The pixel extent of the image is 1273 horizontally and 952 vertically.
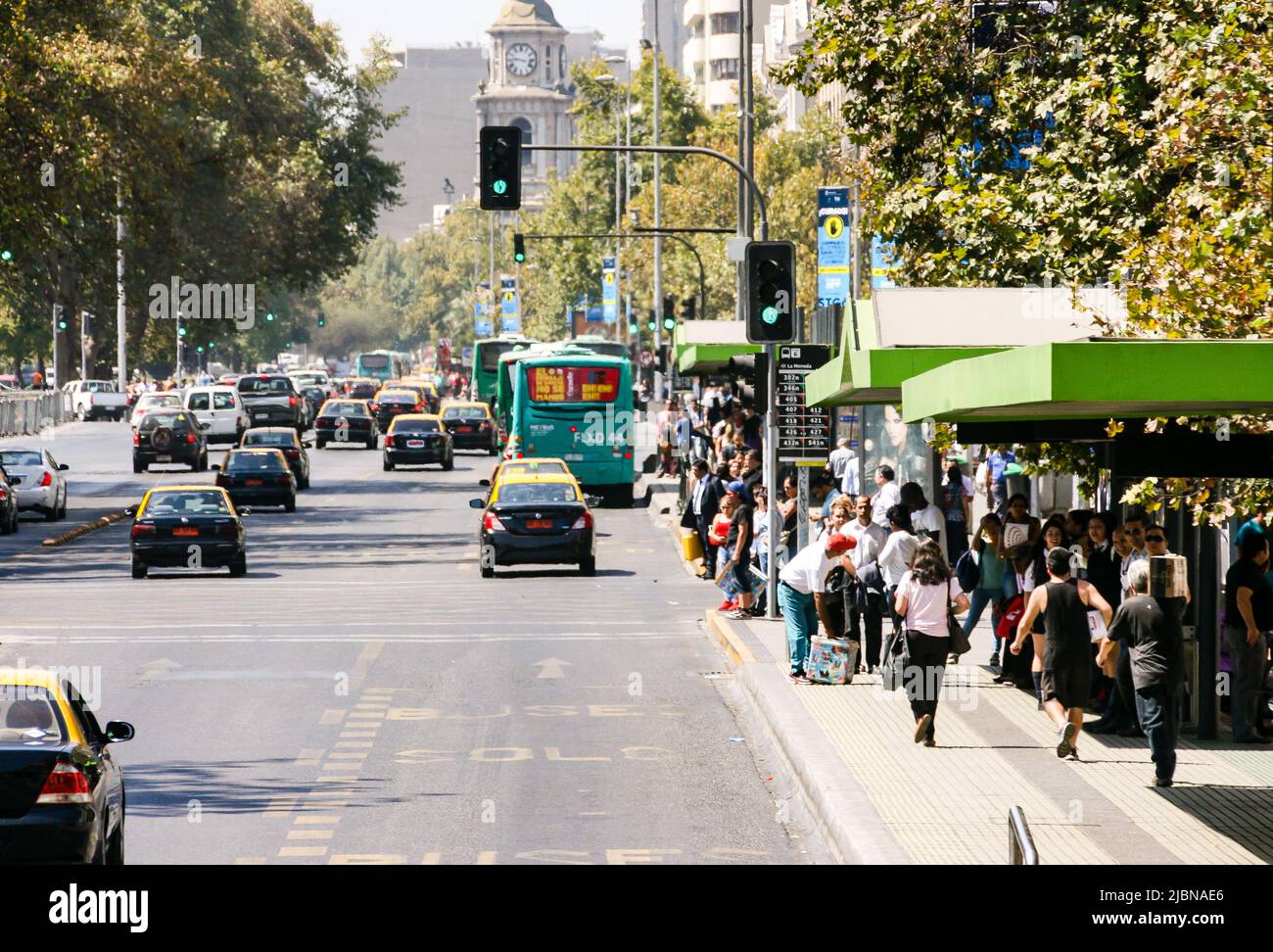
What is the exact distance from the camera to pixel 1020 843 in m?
8.16

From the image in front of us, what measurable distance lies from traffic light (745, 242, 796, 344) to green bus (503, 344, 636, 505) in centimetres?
2710

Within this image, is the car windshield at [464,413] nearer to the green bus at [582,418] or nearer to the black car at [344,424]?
the black car at [344,424]

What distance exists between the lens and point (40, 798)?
36.0ft

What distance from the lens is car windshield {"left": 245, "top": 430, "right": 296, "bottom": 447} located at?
181ft

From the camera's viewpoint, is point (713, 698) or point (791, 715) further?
point (713, 698)

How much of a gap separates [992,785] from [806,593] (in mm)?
5785

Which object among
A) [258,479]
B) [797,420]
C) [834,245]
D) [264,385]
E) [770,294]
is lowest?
[258,479]

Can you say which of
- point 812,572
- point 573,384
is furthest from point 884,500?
point 573,384

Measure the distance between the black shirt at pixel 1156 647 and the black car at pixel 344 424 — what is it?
61.1 metres

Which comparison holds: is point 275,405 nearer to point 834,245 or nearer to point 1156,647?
point 834,245

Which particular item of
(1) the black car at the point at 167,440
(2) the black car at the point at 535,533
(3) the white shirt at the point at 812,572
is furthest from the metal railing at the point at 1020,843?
(1) the black car at the point at 167,440

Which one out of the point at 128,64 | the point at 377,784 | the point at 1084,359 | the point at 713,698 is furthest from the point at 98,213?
the point at 1084,359

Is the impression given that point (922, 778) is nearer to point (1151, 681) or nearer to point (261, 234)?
point (1151, 681)

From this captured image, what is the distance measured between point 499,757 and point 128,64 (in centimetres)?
3050
